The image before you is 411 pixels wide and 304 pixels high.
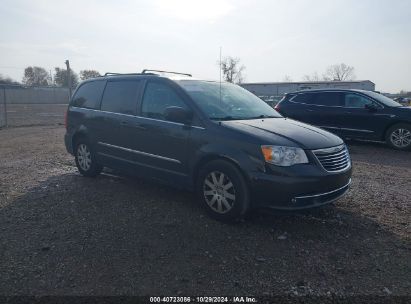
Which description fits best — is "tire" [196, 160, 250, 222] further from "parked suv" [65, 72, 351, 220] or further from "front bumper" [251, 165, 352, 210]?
"front bumper" [251, 165, 352, 210]

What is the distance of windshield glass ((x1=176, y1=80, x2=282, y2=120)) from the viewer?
15.5ft

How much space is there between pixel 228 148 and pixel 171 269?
1.56m

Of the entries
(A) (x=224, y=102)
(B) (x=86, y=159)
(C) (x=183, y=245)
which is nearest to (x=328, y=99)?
(A) (x=224, y=102)

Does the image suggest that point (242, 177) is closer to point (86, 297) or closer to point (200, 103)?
point (200, 103)

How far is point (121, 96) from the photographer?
5.73m

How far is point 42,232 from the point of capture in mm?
4117

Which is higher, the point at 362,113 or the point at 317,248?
the point at 362,113

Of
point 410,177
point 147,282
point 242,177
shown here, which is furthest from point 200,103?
point 410,177

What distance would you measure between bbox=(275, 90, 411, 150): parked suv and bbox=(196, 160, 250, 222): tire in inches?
285

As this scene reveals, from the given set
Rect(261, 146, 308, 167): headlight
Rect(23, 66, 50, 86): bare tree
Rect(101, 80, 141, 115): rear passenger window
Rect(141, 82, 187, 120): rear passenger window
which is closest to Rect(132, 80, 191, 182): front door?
Rect(141, 82, 187, 120): rear passenger window

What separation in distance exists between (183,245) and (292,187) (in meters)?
1.33

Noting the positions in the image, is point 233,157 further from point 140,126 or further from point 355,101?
point 355,101

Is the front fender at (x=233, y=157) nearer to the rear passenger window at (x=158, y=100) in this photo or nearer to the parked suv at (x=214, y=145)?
the parked suv at (x=214, y=145)

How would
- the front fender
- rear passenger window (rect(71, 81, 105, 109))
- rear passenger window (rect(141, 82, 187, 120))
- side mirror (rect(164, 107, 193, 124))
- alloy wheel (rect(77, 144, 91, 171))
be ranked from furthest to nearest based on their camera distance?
alloy wheel (rect(77, 144, 91, 171))
rear passenger window (rect(71, 81, 105, 109))
rear passenger window (rect(141, 82, 187, 120))
side mirror (rect(164, 107, 193, 124))
the front fender
